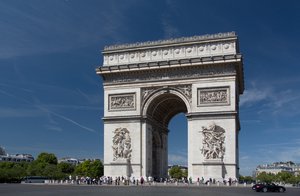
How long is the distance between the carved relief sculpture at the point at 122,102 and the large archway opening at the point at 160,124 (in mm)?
2012

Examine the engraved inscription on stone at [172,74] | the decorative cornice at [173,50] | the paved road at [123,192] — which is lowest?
the paved road at [123,192]

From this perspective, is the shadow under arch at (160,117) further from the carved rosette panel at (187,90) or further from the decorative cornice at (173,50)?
the decorative cornice at (173,50)

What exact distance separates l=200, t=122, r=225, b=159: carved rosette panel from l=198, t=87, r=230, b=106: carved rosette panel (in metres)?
2.27

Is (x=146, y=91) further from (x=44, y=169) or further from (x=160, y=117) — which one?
(x=44, y=169)

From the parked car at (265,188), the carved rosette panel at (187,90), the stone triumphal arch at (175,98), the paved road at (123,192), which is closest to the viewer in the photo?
the paved road at (123,192)

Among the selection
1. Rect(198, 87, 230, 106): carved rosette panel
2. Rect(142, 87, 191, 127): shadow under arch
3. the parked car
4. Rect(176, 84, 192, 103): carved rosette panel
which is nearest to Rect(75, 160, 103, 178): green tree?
Rect(142, 87, 191, 127): shadow under arch

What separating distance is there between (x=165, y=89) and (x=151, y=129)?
5.00m

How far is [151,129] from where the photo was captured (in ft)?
155

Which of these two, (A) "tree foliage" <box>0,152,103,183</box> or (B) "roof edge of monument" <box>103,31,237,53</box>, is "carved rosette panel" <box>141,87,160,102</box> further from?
(A) "tree foliage" <box>0,152,103,183</box>

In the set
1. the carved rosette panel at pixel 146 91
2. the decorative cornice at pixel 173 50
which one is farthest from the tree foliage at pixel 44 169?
the carved rosette panel at pixel 146 91

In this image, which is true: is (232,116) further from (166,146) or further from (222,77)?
(166,146)

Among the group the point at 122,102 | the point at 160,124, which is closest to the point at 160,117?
the point at 160,124

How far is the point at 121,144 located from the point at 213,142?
9.76 meters

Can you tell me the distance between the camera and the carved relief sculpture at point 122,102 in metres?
46.1
